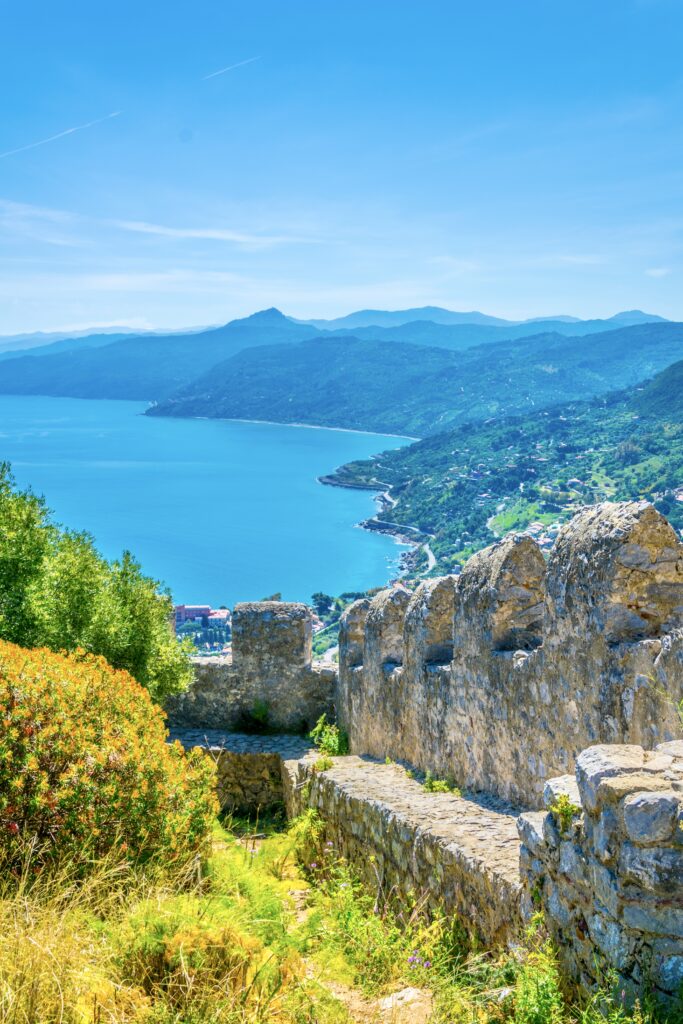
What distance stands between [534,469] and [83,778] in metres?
81.4

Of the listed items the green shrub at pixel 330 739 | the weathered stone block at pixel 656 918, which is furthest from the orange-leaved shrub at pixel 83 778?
the green shrub at pixel 330 739

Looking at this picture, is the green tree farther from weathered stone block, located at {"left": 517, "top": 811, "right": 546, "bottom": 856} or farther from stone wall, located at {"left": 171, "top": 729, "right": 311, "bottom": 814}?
weathered stone block, located at {"left": 517, "top": 811, "right": 546, "bottom": 856}

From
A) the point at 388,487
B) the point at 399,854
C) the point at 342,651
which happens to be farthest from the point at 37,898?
the point at 388,487

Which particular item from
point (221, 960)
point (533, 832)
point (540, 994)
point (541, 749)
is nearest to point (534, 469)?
point (541, 749)

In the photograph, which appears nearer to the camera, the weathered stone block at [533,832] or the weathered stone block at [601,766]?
the weathered stone block at [601,766]

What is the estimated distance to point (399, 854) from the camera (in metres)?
5.88

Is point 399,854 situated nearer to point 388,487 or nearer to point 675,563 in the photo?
point 675,563

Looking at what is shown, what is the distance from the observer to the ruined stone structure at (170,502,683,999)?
323 cm

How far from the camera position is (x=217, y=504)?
10931 cm

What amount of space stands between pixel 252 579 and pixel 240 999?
71102 millimetres

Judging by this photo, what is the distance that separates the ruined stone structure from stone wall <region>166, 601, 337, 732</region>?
3.34 meters

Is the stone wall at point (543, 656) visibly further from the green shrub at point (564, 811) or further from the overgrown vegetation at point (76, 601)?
the overgrown vegetation at point (76, 601)

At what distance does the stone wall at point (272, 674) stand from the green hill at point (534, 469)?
17.3 m

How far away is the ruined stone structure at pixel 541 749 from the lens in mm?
3230
